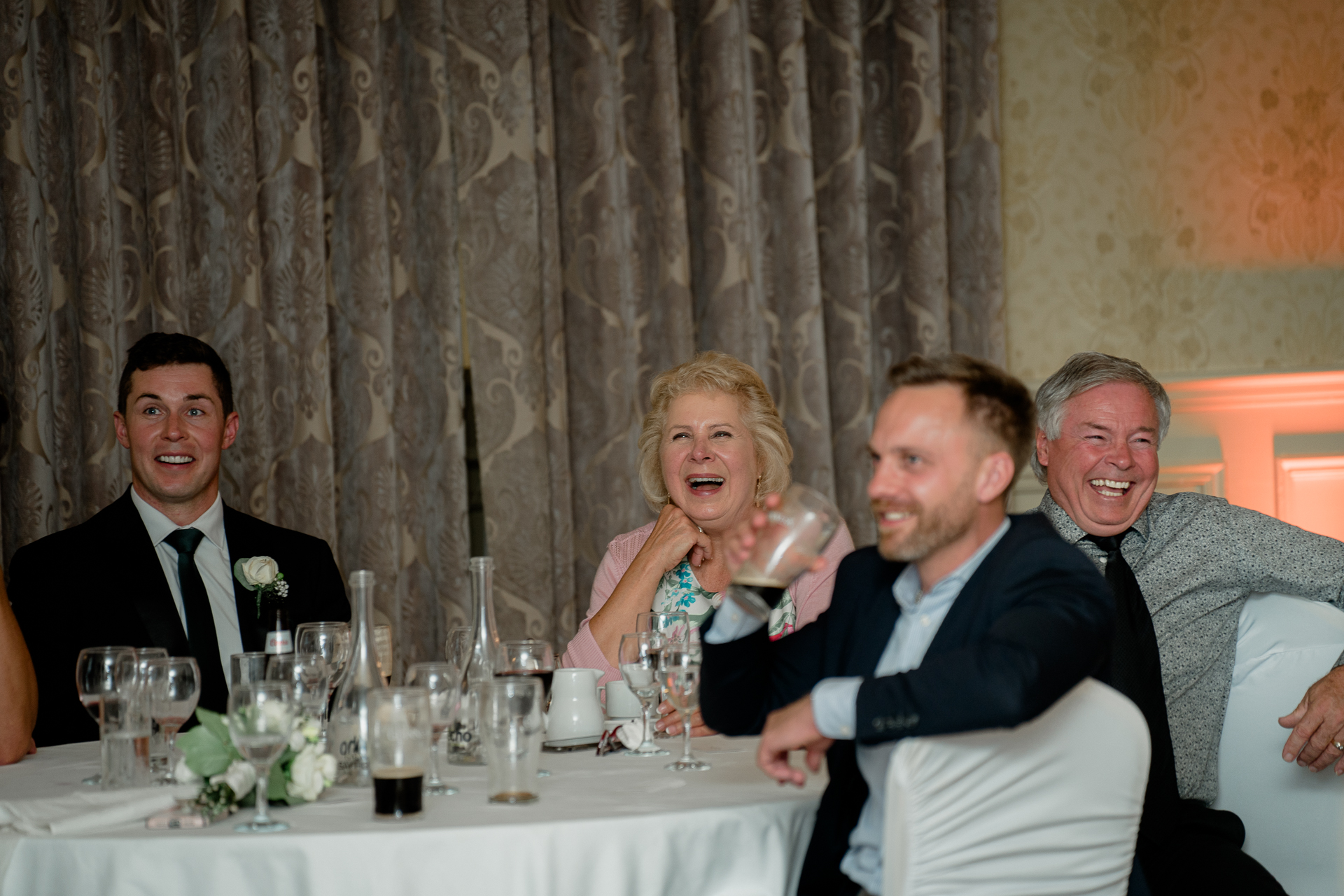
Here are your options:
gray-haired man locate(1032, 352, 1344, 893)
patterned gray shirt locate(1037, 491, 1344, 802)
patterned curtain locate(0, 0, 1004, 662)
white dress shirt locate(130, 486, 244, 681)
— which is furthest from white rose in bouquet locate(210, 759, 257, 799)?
patterned curtain locate(0, 0, 1004, 662)

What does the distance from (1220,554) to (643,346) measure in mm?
1988

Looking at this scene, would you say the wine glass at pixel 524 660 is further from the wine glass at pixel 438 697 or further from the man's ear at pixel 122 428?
the man's ear at pixel 122 428

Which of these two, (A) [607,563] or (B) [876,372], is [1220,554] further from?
(B) [876,372]

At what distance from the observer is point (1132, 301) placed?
4.09m

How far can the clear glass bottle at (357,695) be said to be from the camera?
1750 mm

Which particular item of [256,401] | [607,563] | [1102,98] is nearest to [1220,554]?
[607,563]

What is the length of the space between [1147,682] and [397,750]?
1.48 m

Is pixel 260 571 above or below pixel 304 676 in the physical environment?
above

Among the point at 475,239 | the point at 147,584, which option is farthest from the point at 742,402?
the point at 147,584

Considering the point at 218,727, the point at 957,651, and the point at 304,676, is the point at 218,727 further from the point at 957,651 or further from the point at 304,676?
the point at 957,651

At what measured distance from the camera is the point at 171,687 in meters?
1.72

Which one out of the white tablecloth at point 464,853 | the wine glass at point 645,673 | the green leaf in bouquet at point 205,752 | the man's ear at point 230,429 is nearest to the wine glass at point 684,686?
the wine glass at point 645,673

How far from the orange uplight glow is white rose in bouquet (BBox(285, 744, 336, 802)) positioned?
3.23 metres

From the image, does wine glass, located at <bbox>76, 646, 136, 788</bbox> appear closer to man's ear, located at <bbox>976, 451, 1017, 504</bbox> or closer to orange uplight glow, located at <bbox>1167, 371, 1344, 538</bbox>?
man's ear, located at <bbox>976, 451, 1017, 504</bbox>
